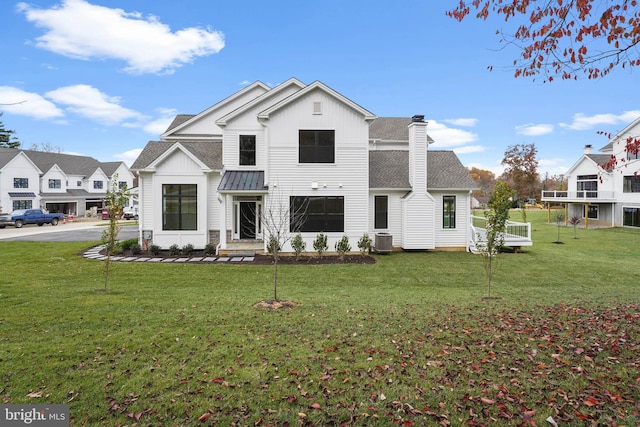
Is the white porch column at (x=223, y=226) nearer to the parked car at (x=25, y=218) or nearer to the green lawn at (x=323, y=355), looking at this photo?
the green lawn at (x=323, y=355)

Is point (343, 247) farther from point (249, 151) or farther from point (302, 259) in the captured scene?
point (249, 151)

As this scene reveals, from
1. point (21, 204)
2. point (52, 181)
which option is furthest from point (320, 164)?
point (52, 181)

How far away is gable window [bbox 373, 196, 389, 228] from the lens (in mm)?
18703

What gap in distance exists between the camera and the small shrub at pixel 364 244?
17.2m

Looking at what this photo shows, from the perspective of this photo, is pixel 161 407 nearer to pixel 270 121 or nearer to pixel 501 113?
pixel 270 121

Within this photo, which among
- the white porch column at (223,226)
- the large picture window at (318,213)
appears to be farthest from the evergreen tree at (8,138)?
the large picture window at (318,213)

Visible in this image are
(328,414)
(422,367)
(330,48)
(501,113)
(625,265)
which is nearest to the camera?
(328,414)

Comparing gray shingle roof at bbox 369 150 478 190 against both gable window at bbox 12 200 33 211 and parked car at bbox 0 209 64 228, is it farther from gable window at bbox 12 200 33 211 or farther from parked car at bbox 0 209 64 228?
gable window at bbox 12 200 33 211

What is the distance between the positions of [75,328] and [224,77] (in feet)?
69.9

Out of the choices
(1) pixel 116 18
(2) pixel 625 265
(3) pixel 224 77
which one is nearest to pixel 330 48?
(3) pixel 224 77

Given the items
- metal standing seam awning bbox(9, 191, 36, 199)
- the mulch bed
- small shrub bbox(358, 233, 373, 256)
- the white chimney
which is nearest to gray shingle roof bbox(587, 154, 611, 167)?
the white chimney

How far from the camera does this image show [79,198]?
49.6 meters

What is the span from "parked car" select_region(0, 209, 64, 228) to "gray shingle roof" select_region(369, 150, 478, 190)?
1381 inches

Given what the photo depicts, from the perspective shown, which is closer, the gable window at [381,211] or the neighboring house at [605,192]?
the gable window at [381,211]
